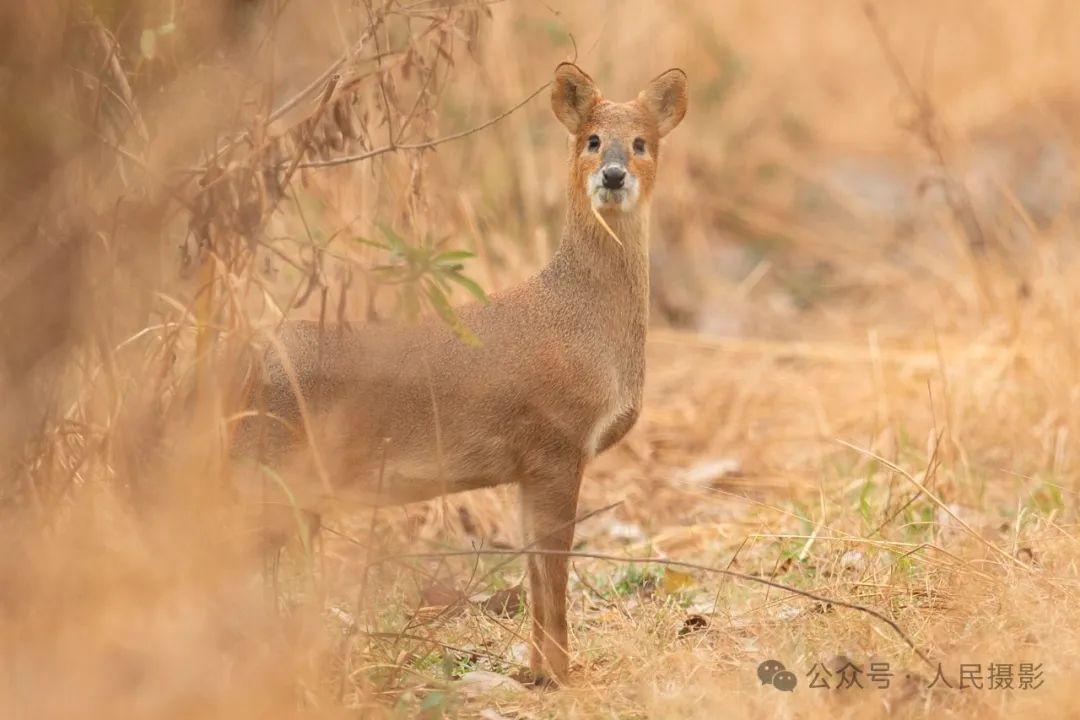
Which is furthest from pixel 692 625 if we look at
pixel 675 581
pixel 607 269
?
pixel 607 269

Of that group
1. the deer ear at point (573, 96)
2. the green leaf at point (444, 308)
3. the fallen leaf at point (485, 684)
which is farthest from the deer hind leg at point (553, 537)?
the deer ear at point (573, 96)

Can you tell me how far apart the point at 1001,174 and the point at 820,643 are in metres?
7.73

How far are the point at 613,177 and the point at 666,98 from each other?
0.58m

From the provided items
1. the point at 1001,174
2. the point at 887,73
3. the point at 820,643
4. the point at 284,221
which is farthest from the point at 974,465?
the point at 887,73

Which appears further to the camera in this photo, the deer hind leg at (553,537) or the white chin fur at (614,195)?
the white chin fur at (614,195)

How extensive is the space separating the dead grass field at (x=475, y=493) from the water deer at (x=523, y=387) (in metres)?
0.23

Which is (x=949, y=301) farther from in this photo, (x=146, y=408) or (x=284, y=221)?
(x=146, y=408)

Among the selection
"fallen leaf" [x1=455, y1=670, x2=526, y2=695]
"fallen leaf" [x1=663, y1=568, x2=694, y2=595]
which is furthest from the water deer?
"fallen leaf" [x1=663, y1=568, x2=694, y2=595]

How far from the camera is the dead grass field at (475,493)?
3.55m

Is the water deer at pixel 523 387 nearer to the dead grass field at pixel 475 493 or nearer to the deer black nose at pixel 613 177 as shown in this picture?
the deer black nose at pixel 613 177

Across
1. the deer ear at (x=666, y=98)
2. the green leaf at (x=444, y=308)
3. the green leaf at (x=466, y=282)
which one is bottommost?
the green leaf at (x=444, y=308)

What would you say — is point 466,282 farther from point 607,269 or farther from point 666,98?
point 666,98

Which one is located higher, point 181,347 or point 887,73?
point 887,73

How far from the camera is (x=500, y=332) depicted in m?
4.59
